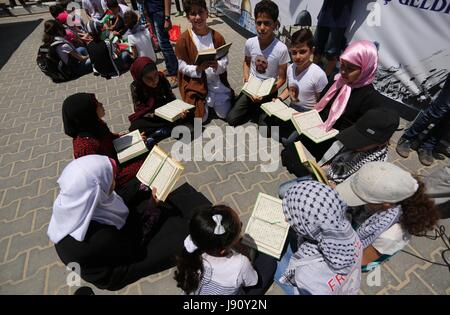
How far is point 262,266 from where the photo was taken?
241cm

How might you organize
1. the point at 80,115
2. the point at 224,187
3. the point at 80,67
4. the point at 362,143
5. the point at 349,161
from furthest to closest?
the point at 80,67 → the point at 224,187 → the point at 80,115 → the point at 349,161 → the point at 362,143

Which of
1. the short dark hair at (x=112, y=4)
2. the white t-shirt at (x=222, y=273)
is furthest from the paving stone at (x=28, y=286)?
the short dark hair at (x=112, y=4)

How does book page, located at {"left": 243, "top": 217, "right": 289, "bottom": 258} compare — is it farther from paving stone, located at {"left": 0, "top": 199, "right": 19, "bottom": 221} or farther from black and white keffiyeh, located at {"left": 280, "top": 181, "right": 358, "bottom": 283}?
paving stone, located at {"left": 0, "top": 199, "right": 19, "bottom": 221}

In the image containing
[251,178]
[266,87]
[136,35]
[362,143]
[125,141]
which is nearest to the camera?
[362,143]

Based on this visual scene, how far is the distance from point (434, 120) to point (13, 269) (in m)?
5.66

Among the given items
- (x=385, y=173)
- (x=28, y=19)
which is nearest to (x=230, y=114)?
(x=385, y=173)

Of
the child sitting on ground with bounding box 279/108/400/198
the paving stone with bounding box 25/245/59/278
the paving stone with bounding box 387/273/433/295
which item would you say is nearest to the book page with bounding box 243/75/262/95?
the child sitting on ground with bounding box 279/108/400/198

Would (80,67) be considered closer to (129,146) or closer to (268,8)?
(129,146)

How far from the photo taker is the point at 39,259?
2760mm

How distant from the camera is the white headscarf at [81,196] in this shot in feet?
5.69

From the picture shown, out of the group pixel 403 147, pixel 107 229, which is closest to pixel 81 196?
pixel 107 229

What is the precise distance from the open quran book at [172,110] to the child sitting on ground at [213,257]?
2.39m
